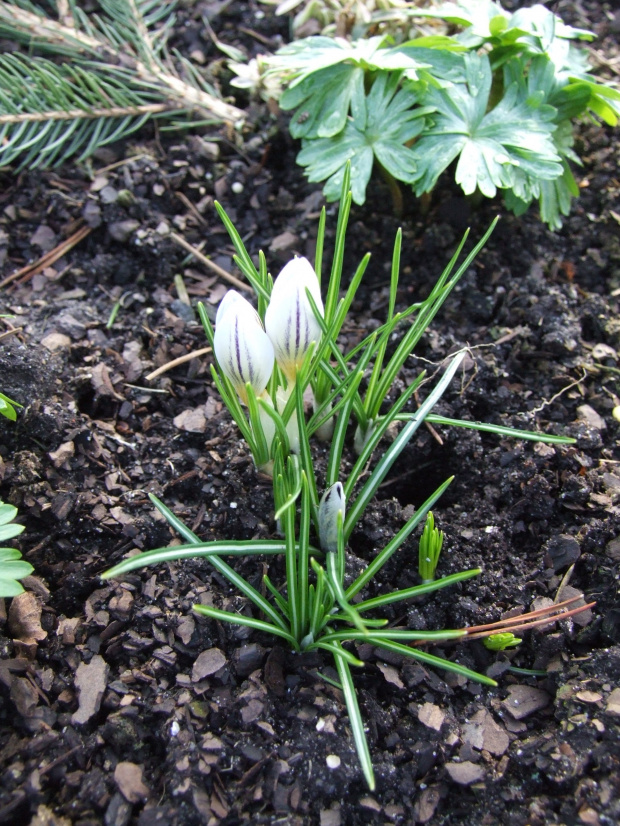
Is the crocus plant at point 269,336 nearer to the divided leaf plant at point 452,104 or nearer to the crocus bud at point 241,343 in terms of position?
the crocus bud at point 241,343

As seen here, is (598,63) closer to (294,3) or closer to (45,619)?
(294,3)

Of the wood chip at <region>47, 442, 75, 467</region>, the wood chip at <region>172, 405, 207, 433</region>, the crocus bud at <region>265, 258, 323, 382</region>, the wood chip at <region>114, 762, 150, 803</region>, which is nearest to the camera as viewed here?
the wood chip at <region>114, 762, 150, 803</region>

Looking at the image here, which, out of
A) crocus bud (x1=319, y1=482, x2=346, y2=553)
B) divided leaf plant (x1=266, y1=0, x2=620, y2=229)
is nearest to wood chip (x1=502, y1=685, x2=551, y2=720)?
crocus bud (x1=319, y1=482, x2=346, y2=553)

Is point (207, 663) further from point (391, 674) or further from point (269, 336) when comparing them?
point (269, 336)

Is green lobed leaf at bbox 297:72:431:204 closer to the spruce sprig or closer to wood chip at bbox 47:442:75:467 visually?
the spruce sprig

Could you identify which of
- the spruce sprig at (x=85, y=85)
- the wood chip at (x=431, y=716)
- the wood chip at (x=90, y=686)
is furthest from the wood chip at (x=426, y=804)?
the spruce sprig at (x=85, y=85)

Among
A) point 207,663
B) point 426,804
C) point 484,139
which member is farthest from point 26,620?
point 484,139

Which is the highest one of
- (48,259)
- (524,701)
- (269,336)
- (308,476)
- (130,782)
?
(269,336)
